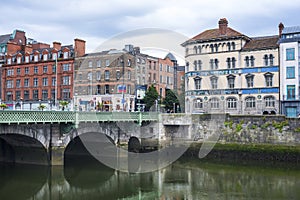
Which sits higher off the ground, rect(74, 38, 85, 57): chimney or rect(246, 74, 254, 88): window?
rect(74, 38, 85, 57): chimney

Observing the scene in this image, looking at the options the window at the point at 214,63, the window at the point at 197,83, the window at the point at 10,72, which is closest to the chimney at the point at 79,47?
the window at the point at 10,72

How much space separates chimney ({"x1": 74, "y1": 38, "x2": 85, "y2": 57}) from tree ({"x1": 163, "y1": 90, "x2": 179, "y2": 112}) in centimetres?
1506

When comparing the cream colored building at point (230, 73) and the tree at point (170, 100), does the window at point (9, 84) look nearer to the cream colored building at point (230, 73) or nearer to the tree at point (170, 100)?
the tree at point (170, 100)

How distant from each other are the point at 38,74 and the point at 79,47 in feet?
29.0

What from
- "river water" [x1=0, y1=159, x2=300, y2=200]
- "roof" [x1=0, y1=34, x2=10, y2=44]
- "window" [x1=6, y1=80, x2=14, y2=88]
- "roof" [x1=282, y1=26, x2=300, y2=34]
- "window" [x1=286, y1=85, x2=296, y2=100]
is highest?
"roof" [x1=0, y1=34, x2=10, y2=44]

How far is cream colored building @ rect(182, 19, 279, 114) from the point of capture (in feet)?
148

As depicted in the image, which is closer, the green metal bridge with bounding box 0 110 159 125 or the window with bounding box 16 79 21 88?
the green metal bridge with bounding box 0 110 159 125

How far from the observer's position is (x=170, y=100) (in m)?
56.5

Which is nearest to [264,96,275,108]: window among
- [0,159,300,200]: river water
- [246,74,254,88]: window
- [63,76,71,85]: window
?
[246,74,254,88]: window

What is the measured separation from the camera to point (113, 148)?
1419 inches

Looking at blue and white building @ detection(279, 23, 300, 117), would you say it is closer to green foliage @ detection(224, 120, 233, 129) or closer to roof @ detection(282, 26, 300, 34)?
roof @ detection(282, 26, 300, 34)

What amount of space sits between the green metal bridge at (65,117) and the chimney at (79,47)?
24180mm

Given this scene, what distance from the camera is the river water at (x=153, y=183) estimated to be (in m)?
23.2


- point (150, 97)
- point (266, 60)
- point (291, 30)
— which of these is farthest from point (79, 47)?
point (291, 30)
